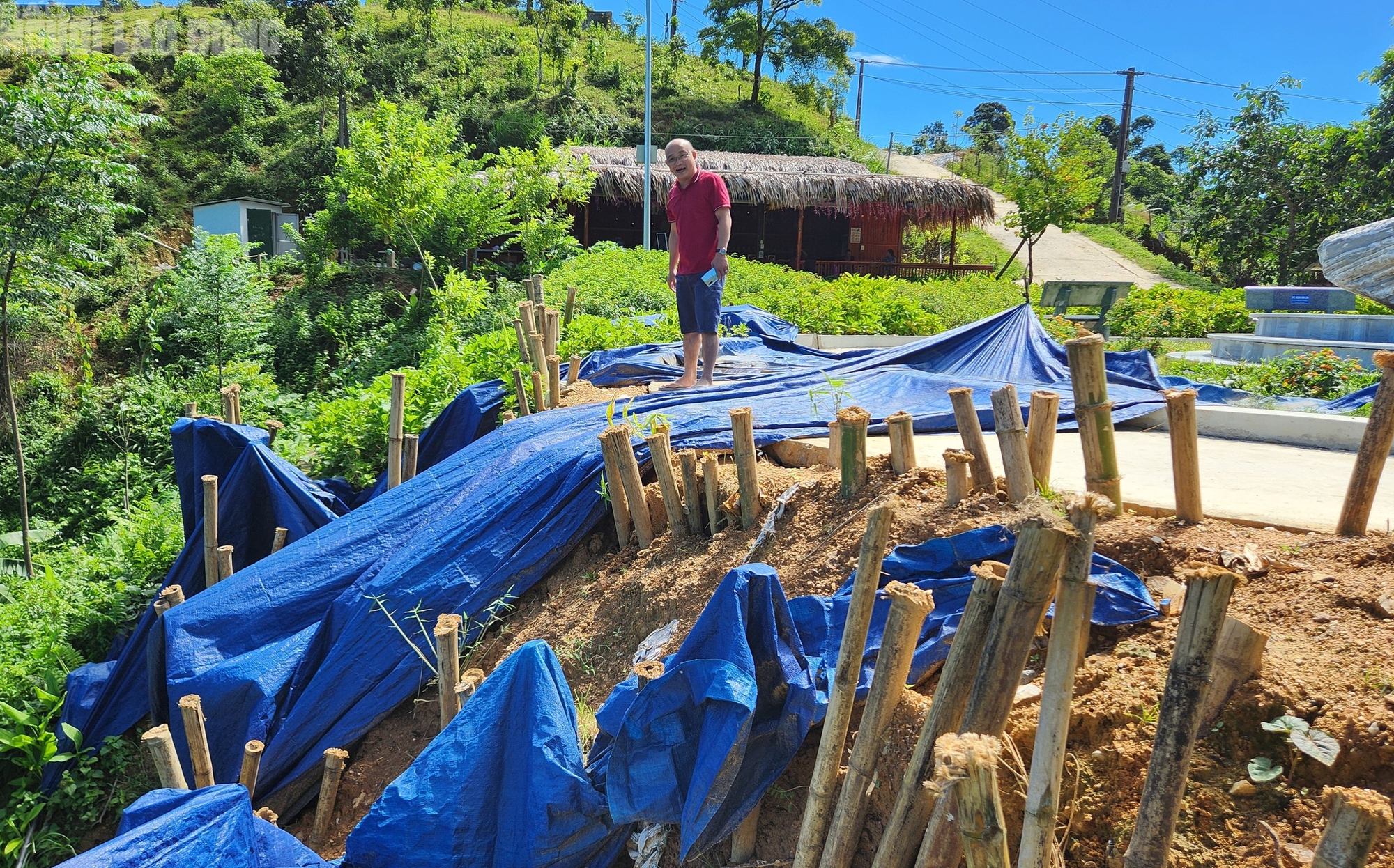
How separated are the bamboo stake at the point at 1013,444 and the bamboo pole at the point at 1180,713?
3.82 ft

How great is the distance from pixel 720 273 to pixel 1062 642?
391cm

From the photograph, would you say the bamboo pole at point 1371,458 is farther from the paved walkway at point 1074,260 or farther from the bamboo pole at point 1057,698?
the paved walkway at point 1074,260

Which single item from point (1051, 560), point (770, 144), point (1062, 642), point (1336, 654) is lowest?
point (1336, 654)

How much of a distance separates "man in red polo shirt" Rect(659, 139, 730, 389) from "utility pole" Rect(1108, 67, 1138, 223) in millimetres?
30394

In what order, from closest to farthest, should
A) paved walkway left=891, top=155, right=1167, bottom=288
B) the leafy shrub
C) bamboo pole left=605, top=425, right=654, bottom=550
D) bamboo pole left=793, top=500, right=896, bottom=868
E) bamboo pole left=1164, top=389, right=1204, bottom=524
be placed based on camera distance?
1. bamboo pole left=793, top=500, right=896, bottom=868
2. bamboo pole left=1164, top=389, right=1204, bottom=524
3. bamboo pole left=605, top=425, right=654, bottom=550
4. the leafy shrub
5. paved walkway left=891, top=155, right=1167, bottom=288

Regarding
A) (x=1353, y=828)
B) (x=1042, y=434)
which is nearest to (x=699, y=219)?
(x=1042, y=434)

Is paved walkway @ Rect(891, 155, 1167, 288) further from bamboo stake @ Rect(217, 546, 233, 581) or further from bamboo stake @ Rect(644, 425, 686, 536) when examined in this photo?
bamboo stake @ Rect(217, 546, 233, 581)

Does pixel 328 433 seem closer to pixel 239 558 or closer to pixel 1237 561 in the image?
pixel 239 558

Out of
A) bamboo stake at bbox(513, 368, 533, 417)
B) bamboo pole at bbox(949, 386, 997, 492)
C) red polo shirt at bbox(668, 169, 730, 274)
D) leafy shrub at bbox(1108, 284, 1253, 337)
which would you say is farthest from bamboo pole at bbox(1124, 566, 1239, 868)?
leafy shrub at bbox(1108, 284, 1253, 337)

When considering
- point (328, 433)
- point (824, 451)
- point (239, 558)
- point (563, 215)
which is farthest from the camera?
point (563, 215)

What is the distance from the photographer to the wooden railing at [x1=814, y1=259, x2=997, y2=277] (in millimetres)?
20344

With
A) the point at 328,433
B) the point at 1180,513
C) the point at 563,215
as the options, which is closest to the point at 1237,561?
the point at 1180,513

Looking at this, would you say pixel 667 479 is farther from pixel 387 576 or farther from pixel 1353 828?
pixel 1353 828

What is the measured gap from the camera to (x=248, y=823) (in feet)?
8.59
